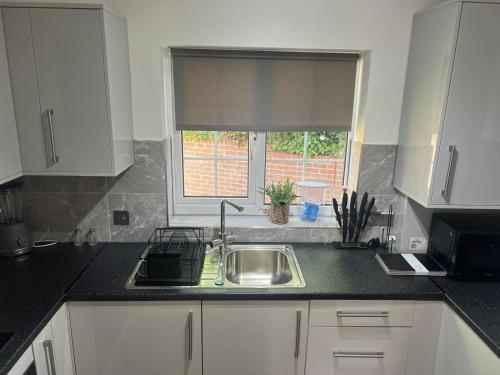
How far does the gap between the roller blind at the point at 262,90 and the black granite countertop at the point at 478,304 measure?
42.4 inches

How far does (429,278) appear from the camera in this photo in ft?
6.15

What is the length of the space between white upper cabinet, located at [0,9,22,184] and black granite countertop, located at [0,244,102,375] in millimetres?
502

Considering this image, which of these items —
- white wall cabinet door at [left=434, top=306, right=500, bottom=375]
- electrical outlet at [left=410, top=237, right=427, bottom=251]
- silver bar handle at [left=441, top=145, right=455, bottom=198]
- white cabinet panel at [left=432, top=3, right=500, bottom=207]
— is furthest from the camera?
electrical outlet at [left=410, top=237, right=427, bottom=251]

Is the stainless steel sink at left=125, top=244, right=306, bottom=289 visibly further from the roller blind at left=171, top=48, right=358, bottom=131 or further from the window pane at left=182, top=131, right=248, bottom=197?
the roller blind at left=171, top=48, right=358, bottom=131

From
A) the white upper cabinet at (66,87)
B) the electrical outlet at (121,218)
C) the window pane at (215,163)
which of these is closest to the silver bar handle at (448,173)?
the window pane at (215,163)

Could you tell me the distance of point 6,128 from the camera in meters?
1.66

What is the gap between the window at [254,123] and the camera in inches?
82.3

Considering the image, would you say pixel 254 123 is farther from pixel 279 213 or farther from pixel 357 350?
pixel 357 350

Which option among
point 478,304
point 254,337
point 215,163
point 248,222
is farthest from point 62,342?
point 478,304

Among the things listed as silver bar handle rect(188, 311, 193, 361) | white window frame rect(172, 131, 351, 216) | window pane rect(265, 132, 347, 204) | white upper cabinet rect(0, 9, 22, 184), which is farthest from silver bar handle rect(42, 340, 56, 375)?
window pane rect(265, 132, 347, 204)

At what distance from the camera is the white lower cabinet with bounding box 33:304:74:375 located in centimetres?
147

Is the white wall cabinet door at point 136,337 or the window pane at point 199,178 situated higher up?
the window pane at point 199,178

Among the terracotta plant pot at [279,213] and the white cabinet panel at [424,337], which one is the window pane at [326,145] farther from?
the white cabinet panel at [424,337]

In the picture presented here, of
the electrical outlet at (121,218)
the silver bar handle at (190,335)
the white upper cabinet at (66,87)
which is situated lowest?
the silver bar handle at (190,335)
